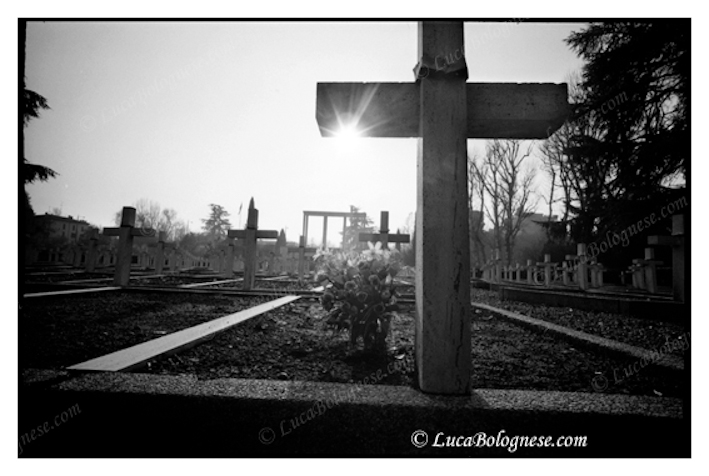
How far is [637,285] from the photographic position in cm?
1098

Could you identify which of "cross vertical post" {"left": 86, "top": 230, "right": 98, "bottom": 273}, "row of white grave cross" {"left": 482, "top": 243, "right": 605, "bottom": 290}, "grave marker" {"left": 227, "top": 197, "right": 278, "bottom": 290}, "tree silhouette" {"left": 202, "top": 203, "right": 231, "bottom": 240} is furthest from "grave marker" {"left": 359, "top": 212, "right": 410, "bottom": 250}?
"tree silhouette" {"left": 202, "top": 203, "right": 231, "bottom": 240}

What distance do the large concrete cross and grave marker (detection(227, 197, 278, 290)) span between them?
686 cm

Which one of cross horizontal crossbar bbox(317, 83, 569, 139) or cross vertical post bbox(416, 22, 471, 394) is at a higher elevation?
cross horizontal crossbar bbox(317, 83, 569, 139)

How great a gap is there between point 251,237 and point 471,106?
7.88 metres

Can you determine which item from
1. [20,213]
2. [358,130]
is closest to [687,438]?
[358,130]

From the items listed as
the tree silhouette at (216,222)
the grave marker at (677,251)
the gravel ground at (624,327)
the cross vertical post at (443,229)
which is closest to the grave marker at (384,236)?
the gravel ground at (624,327)

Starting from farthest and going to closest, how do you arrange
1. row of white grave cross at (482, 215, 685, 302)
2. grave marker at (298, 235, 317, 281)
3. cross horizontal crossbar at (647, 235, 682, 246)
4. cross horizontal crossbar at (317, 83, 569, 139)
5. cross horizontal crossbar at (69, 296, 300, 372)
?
grave marker at (298, 235, 317, 281)
cross horizontal crossbar at (647, 235, 682, 246)
row of white grave cross at (482, 215, 685, 302)
cross horizontal crossbar at (317, 83, 569, 139)
cross horizontal crossbar at (69, 296, 300, 372)

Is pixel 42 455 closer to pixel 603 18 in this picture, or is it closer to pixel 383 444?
pixel 383 444

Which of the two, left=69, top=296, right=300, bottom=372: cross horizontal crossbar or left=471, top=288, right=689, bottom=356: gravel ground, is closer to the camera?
left=69, top=296, right=300, bottom=372: cross horizontal crossbar

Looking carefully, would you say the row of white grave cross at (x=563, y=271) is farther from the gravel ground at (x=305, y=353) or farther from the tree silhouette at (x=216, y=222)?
the tree silhouette at (x=216, y=222)

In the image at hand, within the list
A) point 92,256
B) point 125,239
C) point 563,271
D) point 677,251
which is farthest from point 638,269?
point 92,256

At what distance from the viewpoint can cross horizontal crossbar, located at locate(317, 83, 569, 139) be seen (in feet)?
6.77

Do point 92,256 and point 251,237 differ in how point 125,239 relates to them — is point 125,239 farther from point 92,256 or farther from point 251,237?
point 92,256

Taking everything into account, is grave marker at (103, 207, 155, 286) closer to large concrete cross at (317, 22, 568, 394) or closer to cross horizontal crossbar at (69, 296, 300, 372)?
cross horizontal crossbar at (69, 296, 300, 372)
